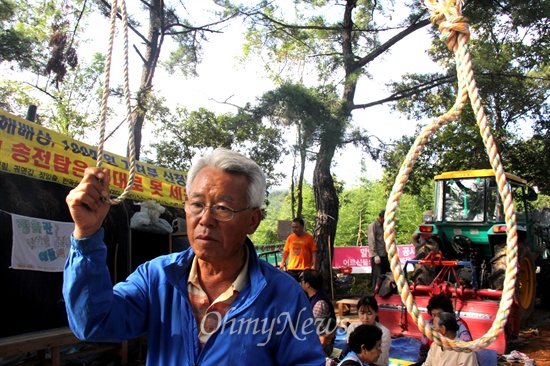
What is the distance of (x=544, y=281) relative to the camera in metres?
7.82

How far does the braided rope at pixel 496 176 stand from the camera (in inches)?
42.1

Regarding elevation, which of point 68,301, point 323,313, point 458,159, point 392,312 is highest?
point 458,159

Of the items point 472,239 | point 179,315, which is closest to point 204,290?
point 179,315

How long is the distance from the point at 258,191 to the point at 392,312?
16.8ft

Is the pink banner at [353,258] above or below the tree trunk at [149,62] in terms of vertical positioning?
below

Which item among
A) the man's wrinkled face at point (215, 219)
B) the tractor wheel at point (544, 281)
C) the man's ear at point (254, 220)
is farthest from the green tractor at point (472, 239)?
the man's wrinkled face at point (215, 219)

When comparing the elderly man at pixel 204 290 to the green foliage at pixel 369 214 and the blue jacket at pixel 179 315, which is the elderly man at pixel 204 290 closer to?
the blue jacket at pixel 179 315

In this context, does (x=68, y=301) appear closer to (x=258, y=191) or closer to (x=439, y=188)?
(x=258, y=191)

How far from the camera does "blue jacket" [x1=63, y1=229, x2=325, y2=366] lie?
4.09ft

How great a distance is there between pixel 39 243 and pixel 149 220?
1.52 metres

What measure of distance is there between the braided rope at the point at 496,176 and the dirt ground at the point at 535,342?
412 centimetres

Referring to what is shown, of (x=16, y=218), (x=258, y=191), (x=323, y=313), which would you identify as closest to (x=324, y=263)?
(x=323, y=313)

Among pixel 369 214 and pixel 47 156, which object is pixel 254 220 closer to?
pixel 47 156

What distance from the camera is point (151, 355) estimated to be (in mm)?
1408
